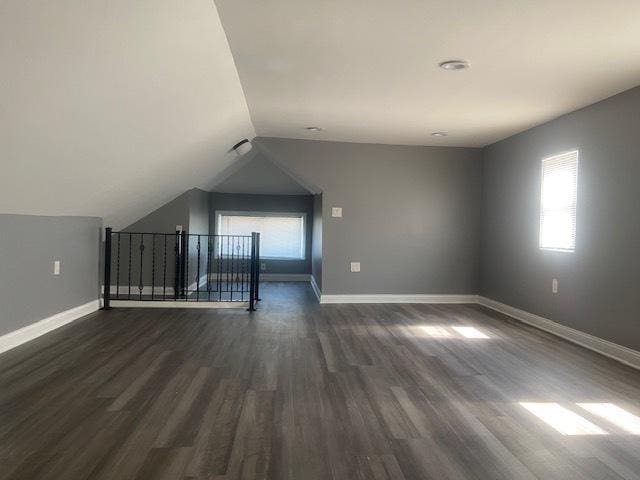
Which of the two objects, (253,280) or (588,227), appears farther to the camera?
(253,280)

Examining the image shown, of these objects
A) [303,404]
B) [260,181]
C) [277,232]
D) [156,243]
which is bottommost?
[303,404]

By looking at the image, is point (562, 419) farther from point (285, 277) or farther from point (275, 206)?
point (275, 206)

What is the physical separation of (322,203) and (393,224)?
953 millimetres

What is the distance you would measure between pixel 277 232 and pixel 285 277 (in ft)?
2.75

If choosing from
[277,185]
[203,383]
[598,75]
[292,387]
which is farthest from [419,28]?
[277,185]

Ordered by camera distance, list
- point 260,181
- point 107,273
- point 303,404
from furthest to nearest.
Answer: point 260,181, point 107,273, point 303,404

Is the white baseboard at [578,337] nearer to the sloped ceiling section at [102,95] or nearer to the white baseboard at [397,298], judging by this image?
the white baseboard at [397,298]

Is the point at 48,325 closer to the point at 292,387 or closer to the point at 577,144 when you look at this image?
the point at 292,387

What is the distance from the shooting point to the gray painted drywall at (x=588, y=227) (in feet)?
11.6

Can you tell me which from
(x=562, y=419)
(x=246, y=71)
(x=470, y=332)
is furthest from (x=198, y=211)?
(x=562, y=419)

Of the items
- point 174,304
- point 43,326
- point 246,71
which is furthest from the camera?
point 174,304

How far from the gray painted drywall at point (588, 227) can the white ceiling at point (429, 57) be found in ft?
0.83

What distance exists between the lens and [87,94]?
2.50 metres

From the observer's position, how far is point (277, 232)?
8.59m
